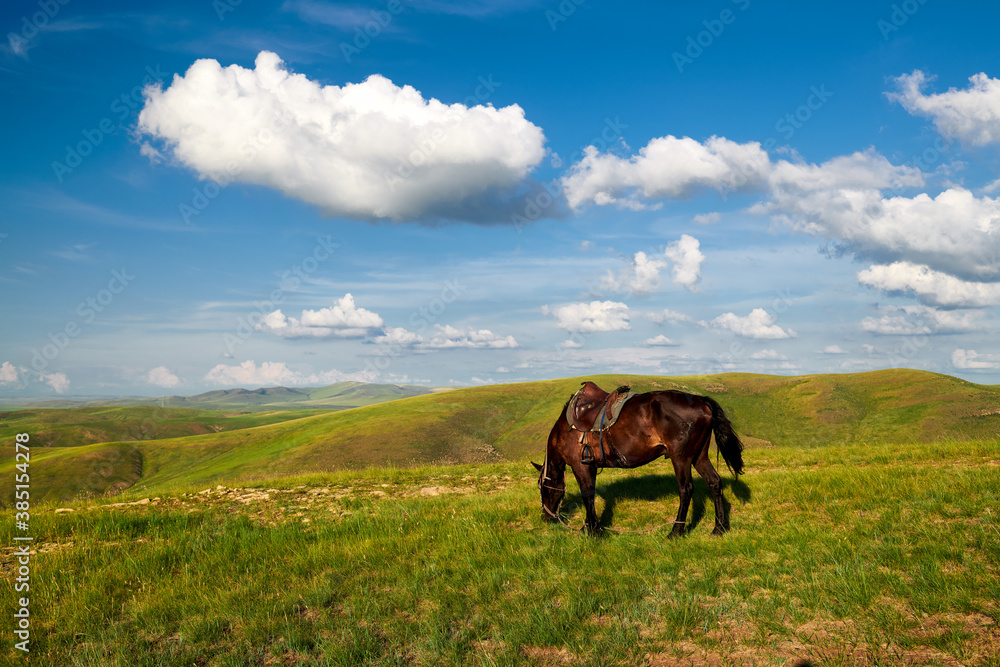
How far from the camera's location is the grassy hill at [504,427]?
5853cm

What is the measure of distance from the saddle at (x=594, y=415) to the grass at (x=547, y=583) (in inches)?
61.5

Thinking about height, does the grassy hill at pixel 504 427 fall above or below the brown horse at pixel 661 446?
below

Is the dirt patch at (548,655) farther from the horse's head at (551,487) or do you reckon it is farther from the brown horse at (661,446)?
the horse's head at (551,487)

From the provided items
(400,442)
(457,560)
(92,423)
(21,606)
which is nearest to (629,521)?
(457,560)

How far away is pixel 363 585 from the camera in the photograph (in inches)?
261

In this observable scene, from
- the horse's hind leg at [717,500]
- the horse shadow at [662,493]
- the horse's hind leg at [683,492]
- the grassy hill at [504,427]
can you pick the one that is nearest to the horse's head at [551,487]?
the horse shadow at [662,493]

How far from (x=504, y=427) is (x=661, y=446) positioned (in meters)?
69.0

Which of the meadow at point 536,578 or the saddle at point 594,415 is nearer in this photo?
the meadow at point 536,578

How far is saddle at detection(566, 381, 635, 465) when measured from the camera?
9258mm

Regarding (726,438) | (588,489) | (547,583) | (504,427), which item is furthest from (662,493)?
(504,427)

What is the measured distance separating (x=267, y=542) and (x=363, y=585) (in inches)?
114

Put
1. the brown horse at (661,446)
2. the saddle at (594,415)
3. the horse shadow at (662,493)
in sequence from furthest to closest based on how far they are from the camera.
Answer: the horse shadow at (662,493) → the saddle at (594,415) → the brown horse at (661,446)

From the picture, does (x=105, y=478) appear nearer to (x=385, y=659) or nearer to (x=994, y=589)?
(x=385, y=659)

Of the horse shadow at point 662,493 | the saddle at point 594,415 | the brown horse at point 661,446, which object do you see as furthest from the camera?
the horse shadow at point 662,493
